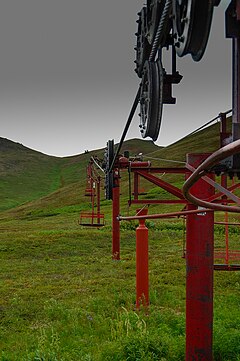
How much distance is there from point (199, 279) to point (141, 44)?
4740 mm

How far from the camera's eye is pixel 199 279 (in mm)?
7039

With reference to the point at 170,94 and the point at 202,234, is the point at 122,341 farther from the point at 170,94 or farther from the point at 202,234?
the point at 170,94

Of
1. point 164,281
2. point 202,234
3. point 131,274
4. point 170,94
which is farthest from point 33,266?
point 170,94

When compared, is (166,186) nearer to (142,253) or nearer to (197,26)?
(142,253)

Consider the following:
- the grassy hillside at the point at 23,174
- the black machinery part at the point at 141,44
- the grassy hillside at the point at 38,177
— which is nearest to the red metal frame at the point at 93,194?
the black machinery part at the point at 141,44

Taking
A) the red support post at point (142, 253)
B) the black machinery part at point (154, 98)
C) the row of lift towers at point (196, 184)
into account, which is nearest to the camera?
the row of lift towers at point (196, 184)

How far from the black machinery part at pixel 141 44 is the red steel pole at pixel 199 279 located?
401 cm

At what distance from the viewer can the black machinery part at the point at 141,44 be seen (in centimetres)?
293

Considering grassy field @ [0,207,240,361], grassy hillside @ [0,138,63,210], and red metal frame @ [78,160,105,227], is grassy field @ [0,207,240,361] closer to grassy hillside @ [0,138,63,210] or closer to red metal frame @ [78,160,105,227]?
red metal frame @ [78,160,105,227]

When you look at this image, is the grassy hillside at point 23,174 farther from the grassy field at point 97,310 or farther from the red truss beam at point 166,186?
the red truss beam at point 166,186

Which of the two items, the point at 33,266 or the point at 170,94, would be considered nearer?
the point at 170,94

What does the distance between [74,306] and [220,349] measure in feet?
14.2

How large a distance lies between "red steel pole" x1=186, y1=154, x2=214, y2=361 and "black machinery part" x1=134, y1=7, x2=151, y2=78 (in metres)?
4.01

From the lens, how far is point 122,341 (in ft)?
25.0
